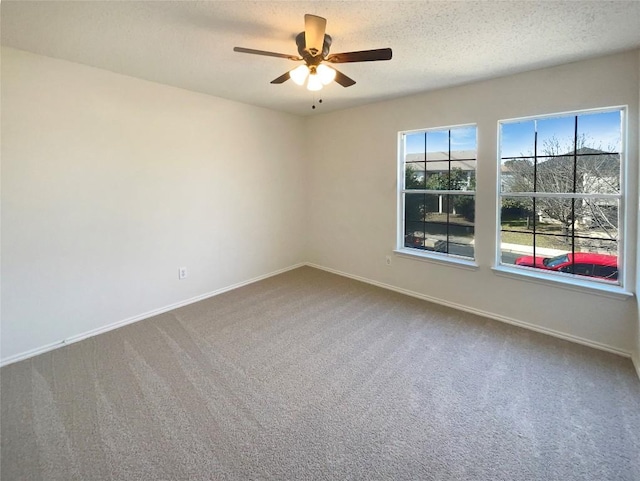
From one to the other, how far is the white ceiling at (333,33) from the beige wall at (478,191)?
0.84 feet

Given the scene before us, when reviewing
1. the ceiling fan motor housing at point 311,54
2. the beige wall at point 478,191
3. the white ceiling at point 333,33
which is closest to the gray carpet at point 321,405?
the beige wall at point 478,191

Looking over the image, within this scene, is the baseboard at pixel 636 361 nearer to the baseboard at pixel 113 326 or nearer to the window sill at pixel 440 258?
the window sill at pixel 440 258

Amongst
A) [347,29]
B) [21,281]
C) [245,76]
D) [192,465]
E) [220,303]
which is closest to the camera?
[192,465]

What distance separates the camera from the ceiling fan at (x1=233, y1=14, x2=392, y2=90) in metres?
1.81

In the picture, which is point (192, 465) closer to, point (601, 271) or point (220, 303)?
point (220, 303)

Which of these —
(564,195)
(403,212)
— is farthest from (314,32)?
(403,212)

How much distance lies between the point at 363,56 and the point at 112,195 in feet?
8.70

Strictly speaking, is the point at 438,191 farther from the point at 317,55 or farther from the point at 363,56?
the point at 317,55

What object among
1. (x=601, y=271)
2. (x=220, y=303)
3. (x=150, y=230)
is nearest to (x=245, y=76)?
(x=150, y=230)

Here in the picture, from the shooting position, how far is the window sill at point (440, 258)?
3.52 m

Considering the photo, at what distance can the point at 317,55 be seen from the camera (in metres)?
2.06

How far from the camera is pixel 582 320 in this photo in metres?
2.81

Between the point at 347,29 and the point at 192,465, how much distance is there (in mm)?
2819

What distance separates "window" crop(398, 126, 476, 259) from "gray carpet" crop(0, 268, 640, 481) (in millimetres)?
1072
